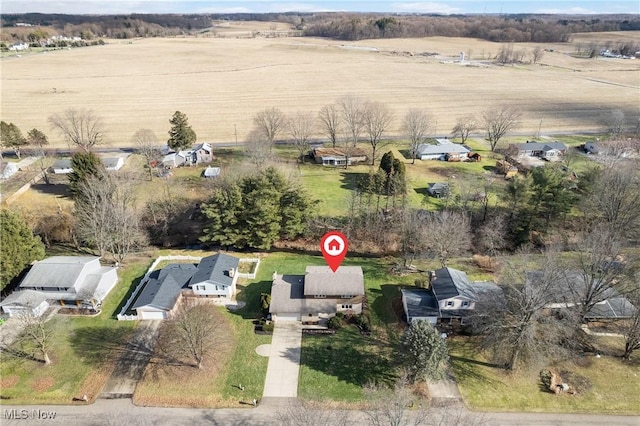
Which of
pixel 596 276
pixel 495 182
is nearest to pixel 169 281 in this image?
pixel 596 276

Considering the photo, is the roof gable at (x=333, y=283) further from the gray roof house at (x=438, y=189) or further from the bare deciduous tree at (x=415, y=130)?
the bare deciduous tree at (x=415, y=130)

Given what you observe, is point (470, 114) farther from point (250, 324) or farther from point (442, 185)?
point (250, 324)

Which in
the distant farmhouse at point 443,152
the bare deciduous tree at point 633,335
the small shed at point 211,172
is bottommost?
the bare deciduous tree at point 633,335

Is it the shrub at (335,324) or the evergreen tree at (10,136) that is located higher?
the evergreen tree at (10,136)

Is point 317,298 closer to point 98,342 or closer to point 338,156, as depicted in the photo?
point 98,342

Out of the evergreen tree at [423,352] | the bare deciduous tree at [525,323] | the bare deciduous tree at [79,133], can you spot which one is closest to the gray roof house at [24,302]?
the evergreen tree at [423,352]

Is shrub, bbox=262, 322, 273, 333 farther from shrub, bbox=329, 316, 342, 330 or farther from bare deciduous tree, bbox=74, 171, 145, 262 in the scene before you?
bare deciduous tree, bbox=74, 171, 145, 262
